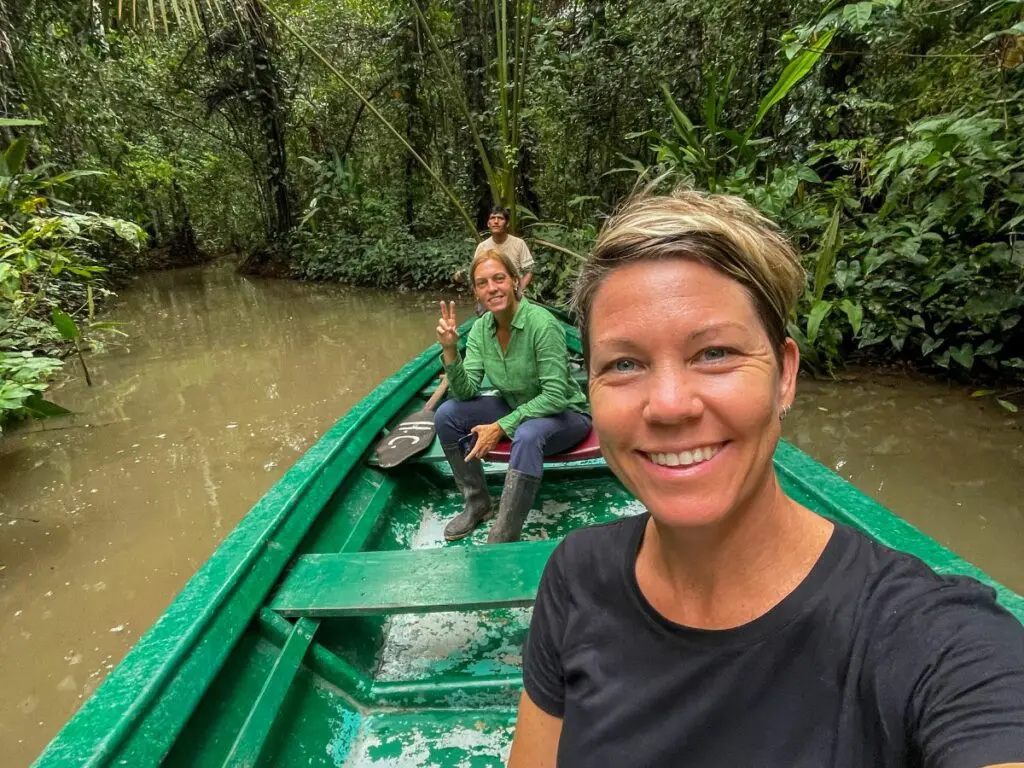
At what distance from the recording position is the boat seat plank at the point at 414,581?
5.09ft

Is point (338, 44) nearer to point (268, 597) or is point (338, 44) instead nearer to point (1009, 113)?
point (1009, 113)

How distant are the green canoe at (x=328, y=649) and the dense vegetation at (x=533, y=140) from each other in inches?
41.7

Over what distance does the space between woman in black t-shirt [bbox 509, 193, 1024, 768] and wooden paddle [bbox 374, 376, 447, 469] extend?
186 cm

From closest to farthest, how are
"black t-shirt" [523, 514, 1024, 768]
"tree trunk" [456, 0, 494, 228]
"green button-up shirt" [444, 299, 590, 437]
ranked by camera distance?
1. "black t-shirt" [523, 514, 1024, 768]
2. "green button-up shirt" [444, 299, 590, 437]
3. "tree trunk" [456, 0, 494, 228]

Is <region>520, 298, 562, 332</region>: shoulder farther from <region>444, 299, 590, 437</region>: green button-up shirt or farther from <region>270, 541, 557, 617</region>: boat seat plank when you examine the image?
<region>270, 541, 557, 617</region>: boat seat plank

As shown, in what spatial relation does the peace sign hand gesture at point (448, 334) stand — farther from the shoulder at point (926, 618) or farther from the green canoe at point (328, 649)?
the shoulder at point (926, 618)

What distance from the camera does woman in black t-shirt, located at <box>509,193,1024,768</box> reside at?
583mm

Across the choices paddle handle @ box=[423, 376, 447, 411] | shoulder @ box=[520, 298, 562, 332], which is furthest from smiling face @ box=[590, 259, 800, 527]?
paddle handle @ box=[423, 376, 447, 411]

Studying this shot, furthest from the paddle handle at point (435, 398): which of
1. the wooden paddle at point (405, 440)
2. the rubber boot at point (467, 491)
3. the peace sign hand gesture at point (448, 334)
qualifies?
the peace sign hand gesture at point (448, 334)

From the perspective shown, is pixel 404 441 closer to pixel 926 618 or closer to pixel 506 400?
pixel 506 400

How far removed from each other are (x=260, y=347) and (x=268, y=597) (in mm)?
6224

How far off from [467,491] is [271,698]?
3.92ft

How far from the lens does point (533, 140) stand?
29.3 ft

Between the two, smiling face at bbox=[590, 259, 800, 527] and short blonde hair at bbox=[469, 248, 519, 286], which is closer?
smiling face at bbox=[590, 259, 800, 527]
